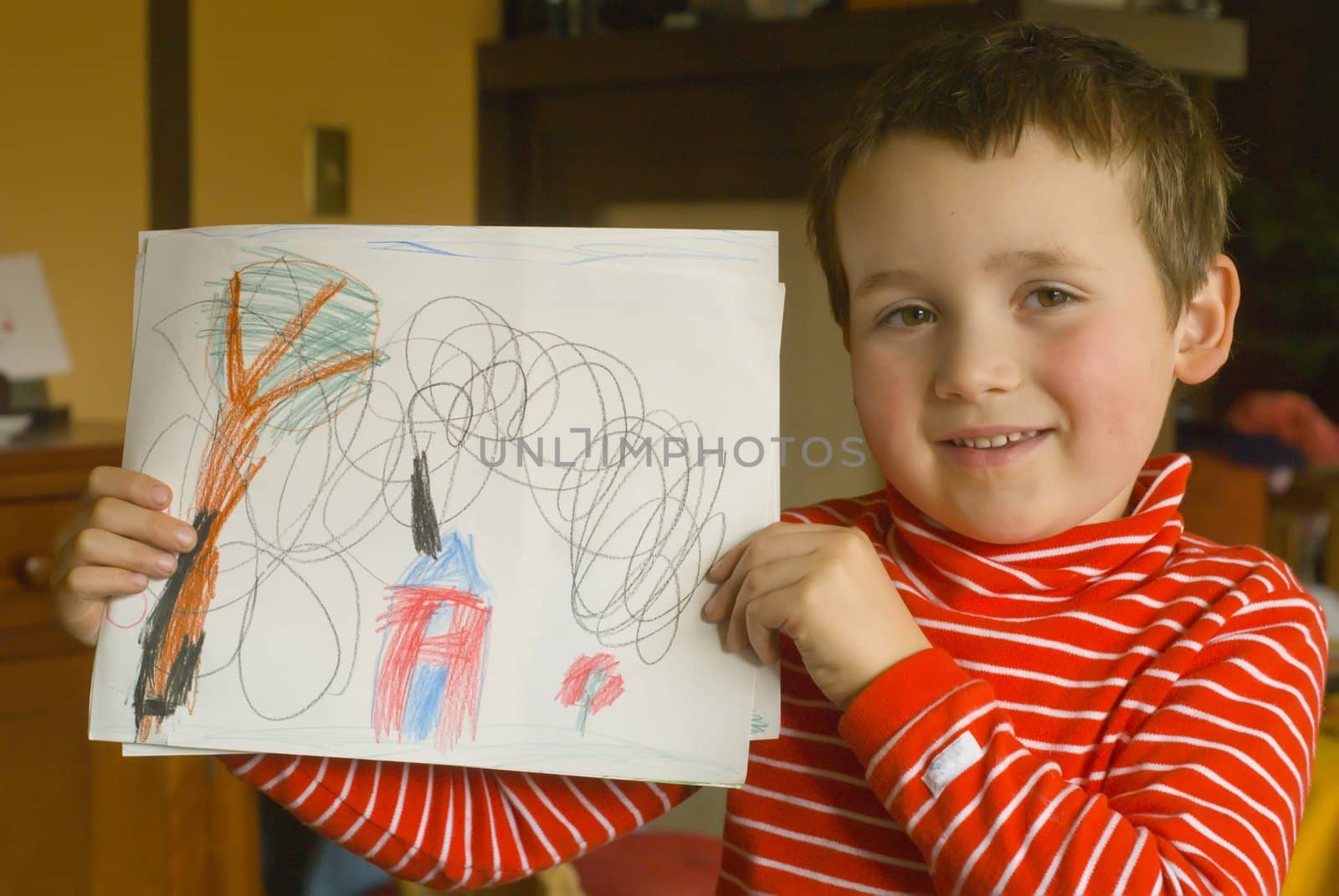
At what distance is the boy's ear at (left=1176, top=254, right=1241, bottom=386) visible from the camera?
0.76 m

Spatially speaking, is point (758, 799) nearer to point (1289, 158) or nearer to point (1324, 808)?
point (1324, 808)

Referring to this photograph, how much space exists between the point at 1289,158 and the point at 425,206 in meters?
2.43

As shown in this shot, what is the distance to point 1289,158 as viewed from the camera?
133 inches

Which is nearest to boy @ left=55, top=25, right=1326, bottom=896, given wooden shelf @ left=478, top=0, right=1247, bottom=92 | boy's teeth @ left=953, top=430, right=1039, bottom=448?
boy's teeth @ left=953, top=430, right=1039, bottom=448

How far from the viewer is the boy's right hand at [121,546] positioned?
2.29ft

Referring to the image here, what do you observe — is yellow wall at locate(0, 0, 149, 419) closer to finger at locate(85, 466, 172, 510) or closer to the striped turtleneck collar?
finger at locate(85, 466, 172, 510)

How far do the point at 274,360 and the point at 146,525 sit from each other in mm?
109

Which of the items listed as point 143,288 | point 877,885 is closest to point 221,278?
point 143,288

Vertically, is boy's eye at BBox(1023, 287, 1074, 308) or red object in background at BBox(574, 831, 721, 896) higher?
boy's eye at BBox(1023, 287, 1074, 308)

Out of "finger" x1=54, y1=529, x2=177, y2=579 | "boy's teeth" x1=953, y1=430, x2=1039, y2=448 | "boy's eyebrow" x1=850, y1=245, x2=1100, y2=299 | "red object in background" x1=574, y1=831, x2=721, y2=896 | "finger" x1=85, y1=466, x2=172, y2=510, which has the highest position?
"boy's eyebrow" x1=850, y1=245, x2=1100, y2=299

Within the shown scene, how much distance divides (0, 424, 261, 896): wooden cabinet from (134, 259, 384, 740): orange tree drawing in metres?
0.69

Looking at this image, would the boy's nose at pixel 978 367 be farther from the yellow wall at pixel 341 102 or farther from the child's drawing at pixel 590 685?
the yellow wall at pixel 341 102

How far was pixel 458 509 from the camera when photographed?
71 centimetres

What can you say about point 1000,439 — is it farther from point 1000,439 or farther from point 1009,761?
point 1009,761
